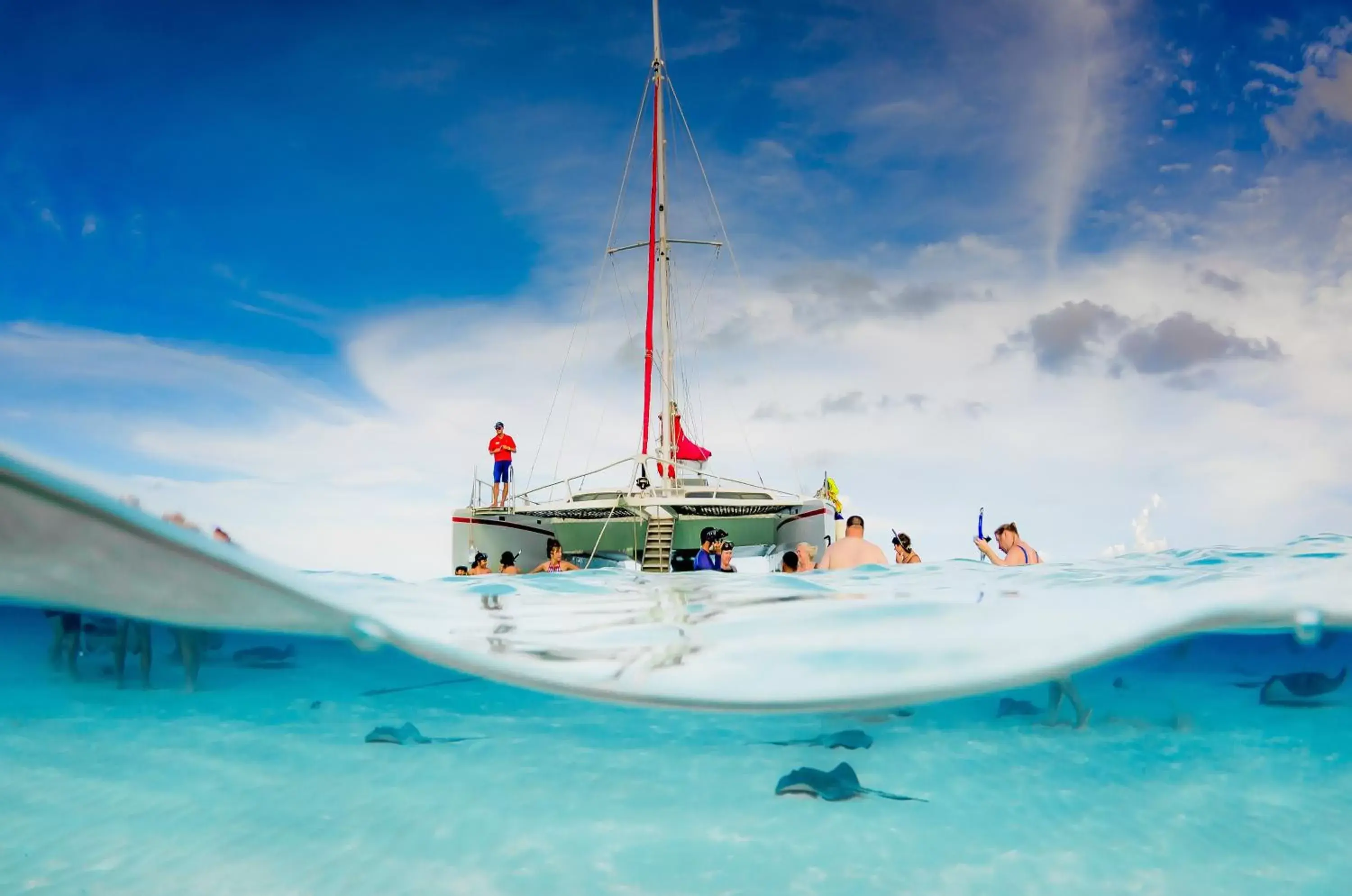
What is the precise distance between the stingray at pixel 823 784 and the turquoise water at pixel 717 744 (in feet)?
0.47

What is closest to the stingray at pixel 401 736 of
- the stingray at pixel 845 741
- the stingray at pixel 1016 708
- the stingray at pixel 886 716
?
the stingray at pixel 845 741

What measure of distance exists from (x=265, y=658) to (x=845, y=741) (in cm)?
602

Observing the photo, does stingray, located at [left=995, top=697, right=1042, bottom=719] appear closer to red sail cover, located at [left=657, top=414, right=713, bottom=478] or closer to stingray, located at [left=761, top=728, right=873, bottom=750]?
stingray, located at [left=761, top=728, right=873, bottom=750]

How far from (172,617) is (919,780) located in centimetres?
751

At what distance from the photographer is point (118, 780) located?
8344 millimetres

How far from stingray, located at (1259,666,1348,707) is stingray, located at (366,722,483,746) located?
906cm

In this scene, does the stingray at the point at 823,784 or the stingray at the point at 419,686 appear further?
the stingray at the point at 419,686

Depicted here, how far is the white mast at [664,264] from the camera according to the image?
23.0 meters

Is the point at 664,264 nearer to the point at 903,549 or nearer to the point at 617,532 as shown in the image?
the point at 617,532

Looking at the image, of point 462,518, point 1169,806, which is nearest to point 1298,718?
point 1169,806

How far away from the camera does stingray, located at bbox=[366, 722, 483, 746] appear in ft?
26.5

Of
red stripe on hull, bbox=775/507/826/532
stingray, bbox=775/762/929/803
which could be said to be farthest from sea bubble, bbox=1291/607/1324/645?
red stripe on hull, bbox=775/507/826/532

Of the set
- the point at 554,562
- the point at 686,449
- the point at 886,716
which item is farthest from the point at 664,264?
the point at 886,716

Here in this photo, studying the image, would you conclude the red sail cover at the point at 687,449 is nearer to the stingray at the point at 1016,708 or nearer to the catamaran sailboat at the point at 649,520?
the catamaran sailboat at the point at 649,520
